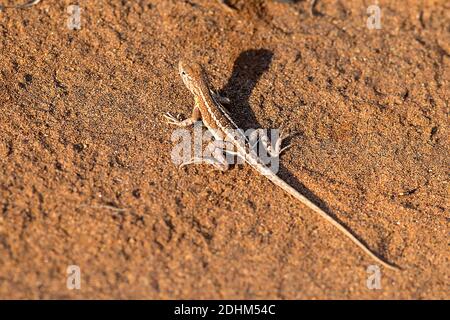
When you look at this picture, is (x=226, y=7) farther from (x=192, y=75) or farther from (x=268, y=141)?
(x=268, y=141)

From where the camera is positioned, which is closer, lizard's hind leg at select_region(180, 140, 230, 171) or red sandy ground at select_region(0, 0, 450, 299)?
red sandy ground at select_region(0, 0, 450, 299)

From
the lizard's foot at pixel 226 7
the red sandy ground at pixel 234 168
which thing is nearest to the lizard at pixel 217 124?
the red sandy ground at pixel 234 168

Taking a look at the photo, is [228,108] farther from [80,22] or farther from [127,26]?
[80,22]

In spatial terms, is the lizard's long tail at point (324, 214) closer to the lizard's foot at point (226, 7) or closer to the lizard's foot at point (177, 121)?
the lizard's foot at point (177, 121)

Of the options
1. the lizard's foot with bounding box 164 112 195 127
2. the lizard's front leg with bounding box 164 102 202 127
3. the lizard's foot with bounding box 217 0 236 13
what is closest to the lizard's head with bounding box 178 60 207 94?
the lizard's front leg with bounding box 164 102 202 127

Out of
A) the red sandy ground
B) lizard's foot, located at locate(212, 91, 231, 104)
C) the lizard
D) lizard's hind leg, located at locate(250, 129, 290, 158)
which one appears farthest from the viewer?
lizard's foot, located at locate(212, 91, 231, 104)

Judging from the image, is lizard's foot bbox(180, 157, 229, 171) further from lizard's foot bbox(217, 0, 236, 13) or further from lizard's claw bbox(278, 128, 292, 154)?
lizard's foot bbox(217, 0, 236, 13)

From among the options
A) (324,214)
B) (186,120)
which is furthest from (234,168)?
(324,214)
